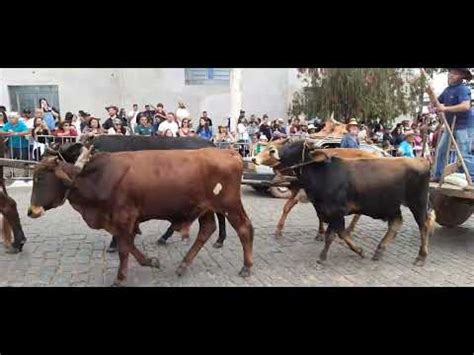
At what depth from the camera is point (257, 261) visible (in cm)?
588

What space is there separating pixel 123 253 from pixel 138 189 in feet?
2.18

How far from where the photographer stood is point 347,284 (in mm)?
5121

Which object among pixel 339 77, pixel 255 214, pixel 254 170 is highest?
pixel 339 77

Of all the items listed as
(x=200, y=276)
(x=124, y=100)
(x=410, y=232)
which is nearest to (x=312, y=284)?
(x=200, y=276)

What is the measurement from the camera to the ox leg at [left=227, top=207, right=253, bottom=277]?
5.18 meters

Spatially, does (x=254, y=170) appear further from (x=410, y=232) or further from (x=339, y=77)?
(x=339, y=77)

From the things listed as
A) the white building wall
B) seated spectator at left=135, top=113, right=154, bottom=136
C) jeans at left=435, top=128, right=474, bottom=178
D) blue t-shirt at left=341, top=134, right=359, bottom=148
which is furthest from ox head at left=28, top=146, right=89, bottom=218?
the white building wall

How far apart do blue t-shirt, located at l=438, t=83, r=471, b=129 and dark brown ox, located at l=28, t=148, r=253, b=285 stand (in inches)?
120

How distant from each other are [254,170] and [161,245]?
2847 millimetres

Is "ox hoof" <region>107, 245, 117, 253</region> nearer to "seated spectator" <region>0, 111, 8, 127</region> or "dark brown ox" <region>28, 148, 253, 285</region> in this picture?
"dark brown ox" <region>28, 148, 253, 285</region>

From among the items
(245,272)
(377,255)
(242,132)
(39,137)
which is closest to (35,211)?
(245,272)

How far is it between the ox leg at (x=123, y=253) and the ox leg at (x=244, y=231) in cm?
107

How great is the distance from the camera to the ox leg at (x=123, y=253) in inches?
190
